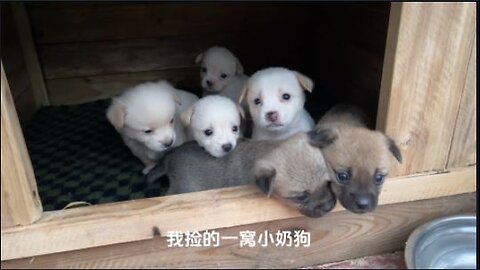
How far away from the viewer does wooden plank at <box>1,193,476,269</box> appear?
1.73 m

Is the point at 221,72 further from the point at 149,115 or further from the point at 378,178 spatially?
the point at 378,178

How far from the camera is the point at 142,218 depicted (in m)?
1.67

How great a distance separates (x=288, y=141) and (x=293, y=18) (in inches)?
89.2

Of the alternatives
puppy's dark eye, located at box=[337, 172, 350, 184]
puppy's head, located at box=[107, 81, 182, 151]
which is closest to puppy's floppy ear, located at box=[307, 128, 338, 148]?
puppy's dark eye, located at box=[337, 172, 350, 184]

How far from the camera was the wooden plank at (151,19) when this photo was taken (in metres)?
3.54

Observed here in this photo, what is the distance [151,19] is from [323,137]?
2.38 meters

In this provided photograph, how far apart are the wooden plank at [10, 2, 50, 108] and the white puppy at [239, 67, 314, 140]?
83.4 inches

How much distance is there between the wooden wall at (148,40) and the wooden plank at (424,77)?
2153mm

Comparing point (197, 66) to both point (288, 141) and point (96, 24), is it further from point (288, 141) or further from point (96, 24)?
point (288, 141)

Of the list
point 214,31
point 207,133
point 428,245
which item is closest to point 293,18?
point 214,31

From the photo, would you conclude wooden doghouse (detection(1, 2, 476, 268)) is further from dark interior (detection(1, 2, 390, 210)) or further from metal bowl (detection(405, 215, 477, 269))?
dark interior (detection(1, 2, 390, 210))

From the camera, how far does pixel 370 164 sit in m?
1.67

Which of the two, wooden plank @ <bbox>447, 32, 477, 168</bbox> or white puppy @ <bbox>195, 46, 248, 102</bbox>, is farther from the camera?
white puppy @ <bbox>195, 46, 248, 102</bbox>

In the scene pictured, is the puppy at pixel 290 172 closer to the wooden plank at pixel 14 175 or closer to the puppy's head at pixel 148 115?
the puppy's head at pixel 148 115
